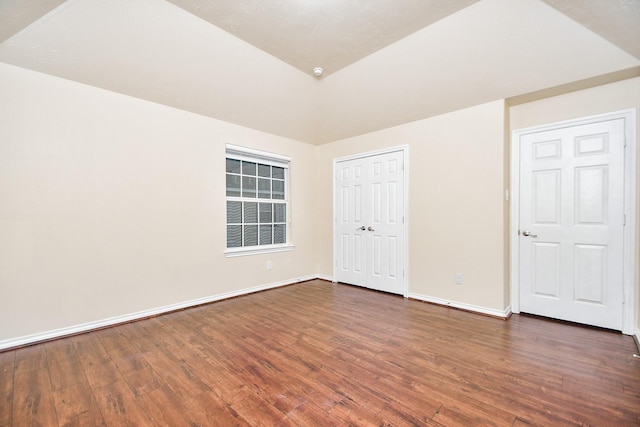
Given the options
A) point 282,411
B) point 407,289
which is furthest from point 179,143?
point 407,289

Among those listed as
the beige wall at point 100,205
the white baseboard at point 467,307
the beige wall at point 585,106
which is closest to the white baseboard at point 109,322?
the beige wall at point 100,205

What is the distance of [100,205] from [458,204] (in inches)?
154

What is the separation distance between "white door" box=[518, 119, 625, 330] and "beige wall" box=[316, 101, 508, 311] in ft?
1.12

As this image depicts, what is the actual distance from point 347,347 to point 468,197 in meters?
2.21

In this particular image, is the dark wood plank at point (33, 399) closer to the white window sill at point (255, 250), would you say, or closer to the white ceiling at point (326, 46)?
the white window sill at point (255, 250)

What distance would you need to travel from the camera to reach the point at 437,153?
3.47 meters

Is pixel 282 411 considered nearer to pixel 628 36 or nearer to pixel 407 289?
pixel 407 289

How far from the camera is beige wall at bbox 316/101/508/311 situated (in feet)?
9.89

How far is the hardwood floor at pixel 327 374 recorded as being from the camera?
1.53m

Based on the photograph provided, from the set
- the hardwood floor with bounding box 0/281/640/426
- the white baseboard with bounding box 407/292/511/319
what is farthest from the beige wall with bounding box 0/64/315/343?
the white baseboard with bounding box 407/292/511/319

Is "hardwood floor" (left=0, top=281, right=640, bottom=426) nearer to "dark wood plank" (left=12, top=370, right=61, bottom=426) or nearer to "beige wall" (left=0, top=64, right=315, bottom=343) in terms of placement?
"dark wood plank" (left=12, top=370, right=61, bottom=426)

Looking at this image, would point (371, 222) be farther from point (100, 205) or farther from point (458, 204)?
point (100, 205)

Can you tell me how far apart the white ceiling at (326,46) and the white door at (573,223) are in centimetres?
65

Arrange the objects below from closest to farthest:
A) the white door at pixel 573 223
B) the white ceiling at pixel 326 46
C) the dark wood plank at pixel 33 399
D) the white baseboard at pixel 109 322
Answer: the dark wood plank at pixel 33 399
the white ceiling at pixel 326 46
the white baseboard at pixel 109 322
the white door at pixel 573 223
